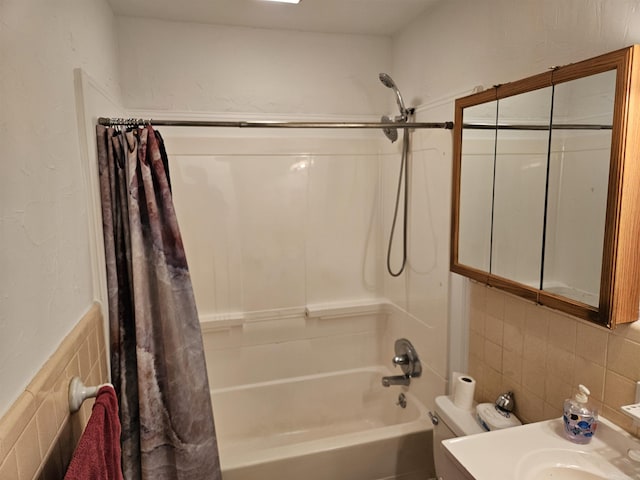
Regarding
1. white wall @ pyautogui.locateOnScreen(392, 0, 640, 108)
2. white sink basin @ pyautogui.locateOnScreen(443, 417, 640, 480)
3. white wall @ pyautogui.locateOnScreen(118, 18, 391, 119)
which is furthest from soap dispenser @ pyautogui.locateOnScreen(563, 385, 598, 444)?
white wall @ pyautogui.locateOnScreen(118, 18, 391, 119)

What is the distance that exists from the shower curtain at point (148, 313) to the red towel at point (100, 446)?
0.54 metres

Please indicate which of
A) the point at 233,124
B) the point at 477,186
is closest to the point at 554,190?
the point at 477,186

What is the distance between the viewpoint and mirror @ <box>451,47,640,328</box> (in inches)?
41.6

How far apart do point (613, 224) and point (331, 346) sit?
186cm

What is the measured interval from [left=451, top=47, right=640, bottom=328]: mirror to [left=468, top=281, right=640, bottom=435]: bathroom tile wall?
4.2 inches

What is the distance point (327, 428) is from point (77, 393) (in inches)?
73.3

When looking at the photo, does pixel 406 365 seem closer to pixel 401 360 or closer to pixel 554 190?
pixel 401 360

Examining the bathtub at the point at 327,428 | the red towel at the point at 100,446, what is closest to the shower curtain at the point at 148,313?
the bathtub at the point at 327,428

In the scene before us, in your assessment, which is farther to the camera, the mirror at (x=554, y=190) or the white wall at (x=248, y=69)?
the white wall at (x=248, y=69)

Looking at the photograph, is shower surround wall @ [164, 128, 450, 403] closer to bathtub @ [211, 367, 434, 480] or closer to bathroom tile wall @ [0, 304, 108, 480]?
bathtub @ [211, 367, 434, 480]

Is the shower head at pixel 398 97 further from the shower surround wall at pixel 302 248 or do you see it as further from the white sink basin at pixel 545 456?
the white sink basin at pixel 545 456

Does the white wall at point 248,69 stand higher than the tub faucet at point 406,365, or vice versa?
the white wall at point 248,69

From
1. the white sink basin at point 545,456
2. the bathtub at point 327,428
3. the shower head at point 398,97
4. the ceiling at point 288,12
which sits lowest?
the bathtub at point 327,428

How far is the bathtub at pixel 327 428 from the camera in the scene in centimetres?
181
